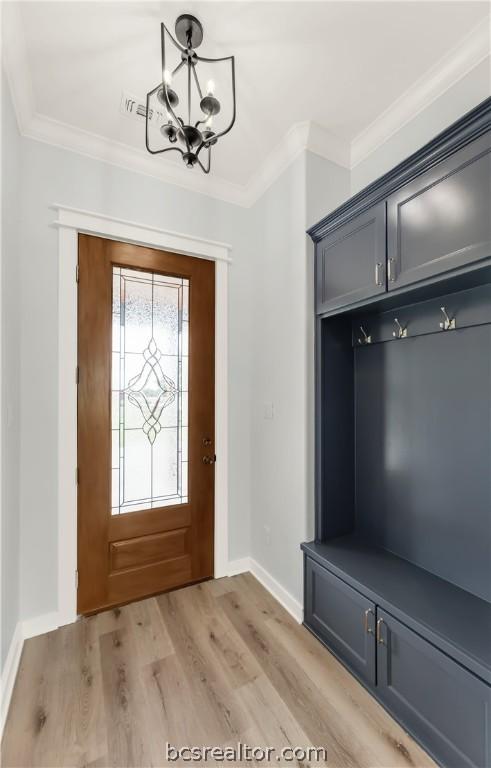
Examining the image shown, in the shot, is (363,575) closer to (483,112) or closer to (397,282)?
(397,282)

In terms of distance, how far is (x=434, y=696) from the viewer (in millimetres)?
1271

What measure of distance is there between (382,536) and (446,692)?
73 cm

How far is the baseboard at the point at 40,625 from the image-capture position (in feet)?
6.11

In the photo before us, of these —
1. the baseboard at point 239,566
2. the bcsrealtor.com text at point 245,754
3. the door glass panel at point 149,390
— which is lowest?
the bcsrealtor.com text at point 245,754

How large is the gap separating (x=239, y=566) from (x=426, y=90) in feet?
A: 10.5

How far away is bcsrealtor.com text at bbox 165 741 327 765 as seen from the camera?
127 centimetres

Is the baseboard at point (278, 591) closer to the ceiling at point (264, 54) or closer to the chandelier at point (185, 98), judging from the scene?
the chandelier at point (185, 98)

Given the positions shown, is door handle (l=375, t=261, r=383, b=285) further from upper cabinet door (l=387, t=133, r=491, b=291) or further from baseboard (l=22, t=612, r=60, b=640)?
baseboard (l=22, t=612, r=60, b=640)

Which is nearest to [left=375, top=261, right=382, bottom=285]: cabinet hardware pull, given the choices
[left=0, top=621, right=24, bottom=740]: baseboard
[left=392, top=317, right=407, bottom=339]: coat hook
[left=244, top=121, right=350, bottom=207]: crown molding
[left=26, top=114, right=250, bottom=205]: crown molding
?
[left=392, top=317, right=407, bottom=339]: coat hook

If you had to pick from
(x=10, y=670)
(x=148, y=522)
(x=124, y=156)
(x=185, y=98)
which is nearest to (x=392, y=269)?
(x=185, y=98)

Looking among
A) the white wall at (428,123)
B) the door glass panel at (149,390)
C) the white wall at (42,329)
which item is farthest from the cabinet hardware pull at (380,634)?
the white wall at (428,123)

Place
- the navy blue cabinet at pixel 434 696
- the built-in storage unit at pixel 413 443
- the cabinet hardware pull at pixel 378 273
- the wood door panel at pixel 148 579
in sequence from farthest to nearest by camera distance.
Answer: the wood door panel at pixel 148 579
the cabinet hardware pull at pixel 378 273
the built-in storage unit at pixel 413 443
the navy blue cabinet at pixel 434 696

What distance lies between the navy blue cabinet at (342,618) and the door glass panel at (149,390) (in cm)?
102

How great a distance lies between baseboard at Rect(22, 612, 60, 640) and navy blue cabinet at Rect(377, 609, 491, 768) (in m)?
1.77
